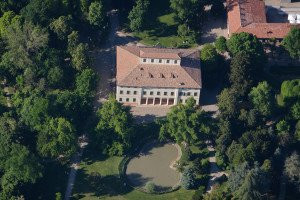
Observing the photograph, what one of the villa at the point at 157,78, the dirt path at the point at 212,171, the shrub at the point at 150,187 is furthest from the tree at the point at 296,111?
the shrub at the point at 150,187

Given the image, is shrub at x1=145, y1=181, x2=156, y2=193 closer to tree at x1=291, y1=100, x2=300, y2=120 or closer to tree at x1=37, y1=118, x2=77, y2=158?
tree at x1=37, y1=118, x2=77, y2=158

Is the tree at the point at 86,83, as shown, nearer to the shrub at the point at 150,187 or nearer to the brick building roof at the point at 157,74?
the brick building roof at the point at 157,74

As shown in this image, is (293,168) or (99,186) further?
(99,186)

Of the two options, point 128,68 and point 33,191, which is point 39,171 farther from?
point 128,68

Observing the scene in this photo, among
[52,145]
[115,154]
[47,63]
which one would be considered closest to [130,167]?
[115,154]

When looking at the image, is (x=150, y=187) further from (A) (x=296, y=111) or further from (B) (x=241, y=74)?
(A) (x=296, y=111)

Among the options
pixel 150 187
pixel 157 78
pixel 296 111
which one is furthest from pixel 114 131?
pixel 296 111

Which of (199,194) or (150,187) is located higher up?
(150,187)
